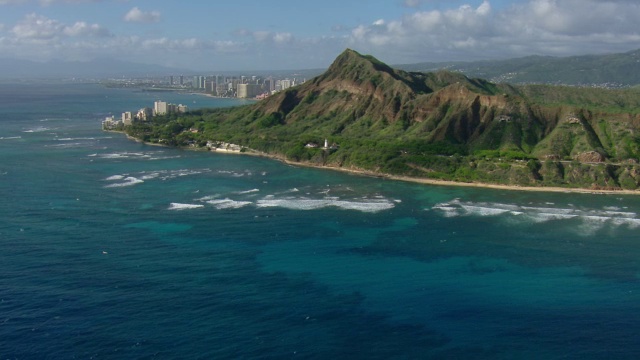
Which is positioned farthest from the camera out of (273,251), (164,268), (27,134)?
(27,134)

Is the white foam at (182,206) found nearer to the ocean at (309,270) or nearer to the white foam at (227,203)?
the ocean at (309,270)

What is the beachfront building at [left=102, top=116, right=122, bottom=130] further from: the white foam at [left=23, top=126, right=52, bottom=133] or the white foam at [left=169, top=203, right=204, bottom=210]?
the white foam at [left=169, top=203, right=204, bottom=210]

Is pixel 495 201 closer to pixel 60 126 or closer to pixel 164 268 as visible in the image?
pixel 164 268

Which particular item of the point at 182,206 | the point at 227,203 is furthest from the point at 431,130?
the point at 182,206

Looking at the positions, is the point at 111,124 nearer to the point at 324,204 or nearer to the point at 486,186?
the point at 324,204

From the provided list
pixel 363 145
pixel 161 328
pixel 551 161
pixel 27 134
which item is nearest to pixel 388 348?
pixel 161 328

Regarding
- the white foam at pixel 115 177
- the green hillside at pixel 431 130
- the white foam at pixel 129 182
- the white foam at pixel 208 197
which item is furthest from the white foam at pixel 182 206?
the green hillside at pixel 431 130
